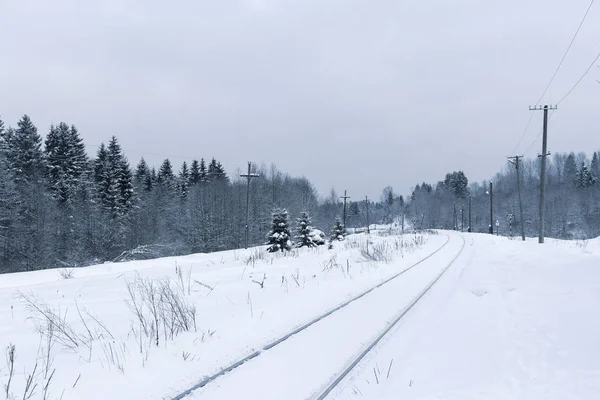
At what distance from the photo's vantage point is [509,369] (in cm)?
475

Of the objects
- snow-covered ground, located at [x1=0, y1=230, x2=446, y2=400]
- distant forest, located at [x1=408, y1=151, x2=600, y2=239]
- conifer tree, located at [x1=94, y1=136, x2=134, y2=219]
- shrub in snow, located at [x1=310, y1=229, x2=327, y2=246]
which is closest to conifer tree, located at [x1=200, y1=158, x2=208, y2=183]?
conifer tree, located at [x1=94, y1=136, x2=134, y2=219]

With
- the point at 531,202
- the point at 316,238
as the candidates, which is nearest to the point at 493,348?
the point at 316,238

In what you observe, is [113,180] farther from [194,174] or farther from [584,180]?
[584,180]

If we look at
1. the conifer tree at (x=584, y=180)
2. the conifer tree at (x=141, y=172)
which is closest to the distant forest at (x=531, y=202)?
the conifer tree at (x=584, y=180)

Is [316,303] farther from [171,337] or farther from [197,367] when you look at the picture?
[197,367]

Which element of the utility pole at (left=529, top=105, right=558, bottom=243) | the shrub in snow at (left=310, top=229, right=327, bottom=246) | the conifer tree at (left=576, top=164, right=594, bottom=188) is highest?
the conifer tree at (left=576, top=164, right=594, bottom=188)

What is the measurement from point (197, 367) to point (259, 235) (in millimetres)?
69139

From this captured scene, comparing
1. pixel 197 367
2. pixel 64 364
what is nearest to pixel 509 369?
pixel 197 367

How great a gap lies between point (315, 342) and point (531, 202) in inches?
4864

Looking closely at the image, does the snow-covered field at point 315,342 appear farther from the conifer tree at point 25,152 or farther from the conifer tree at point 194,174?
the conifer tree at point 194,174

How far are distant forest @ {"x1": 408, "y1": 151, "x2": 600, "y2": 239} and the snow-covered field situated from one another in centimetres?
7792

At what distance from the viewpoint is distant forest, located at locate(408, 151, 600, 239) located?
9466 centimetres

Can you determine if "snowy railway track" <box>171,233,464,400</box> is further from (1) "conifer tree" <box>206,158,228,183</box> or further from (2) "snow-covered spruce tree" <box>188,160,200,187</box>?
(2) "snow-covered spruce tree" <box>188,160,200,187</box>

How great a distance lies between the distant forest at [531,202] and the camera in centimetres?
9466
